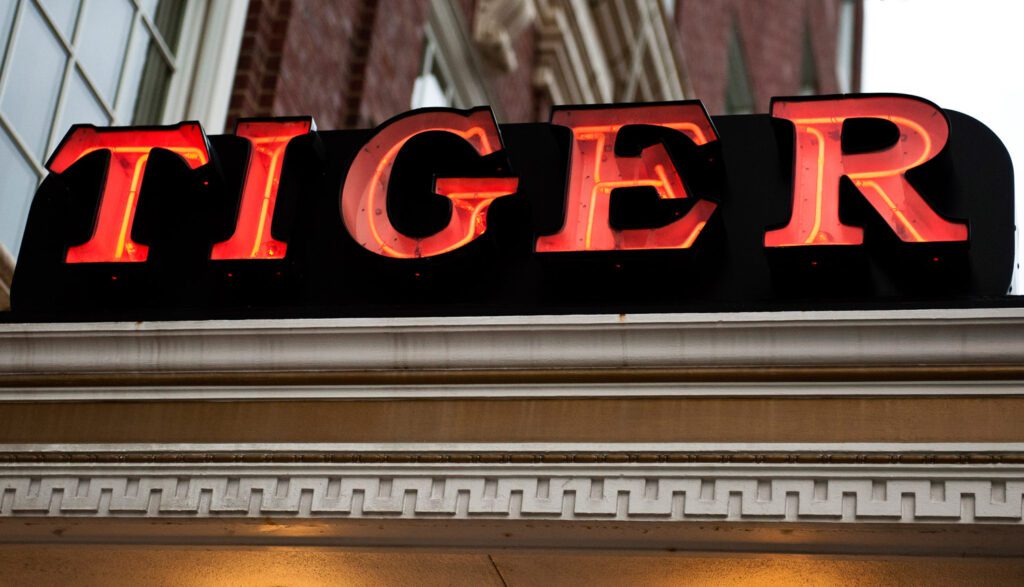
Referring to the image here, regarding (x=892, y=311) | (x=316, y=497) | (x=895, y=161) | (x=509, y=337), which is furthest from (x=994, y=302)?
(x=316, y=497)

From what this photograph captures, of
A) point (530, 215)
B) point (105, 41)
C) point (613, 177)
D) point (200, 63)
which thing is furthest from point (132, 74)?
point (613, 177)

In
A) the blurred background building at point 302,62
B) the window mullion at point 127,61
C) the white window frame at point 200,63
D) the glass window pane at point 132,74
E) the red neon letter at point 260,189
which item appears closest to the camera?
the red neon letter at point 260,189

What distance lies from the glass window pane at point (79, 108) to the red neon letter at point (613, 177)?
137 inches

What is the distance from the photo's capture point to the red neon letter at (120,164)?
7.09m

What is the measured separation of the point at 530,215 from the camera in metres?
6.95

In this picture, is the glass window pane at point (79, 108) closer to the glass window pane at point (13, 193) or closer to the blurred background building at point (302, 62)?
the blurred background building at point (302, 62)

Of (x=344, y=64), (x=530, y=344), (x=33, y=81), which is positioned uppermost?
(x=344, y=64)

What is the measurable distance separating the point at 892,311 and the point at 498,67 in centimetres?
924

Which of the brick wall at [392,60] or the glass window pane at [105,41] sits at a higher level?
the brick wall at [392,60]

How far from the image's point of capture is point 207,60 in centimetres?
1052

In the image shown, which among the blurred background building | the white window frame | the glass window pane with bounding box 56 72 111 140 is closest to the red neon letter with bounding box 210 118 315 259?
the blurred background building

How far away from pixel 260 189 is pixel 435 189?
0.82m

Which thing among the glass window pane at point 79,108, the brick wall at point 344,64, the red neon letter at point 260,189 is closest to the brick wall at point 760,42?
the brick wall at point 344,64

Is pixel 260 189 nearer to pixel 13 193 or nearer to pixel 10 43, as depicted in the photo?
pixel 13 193
